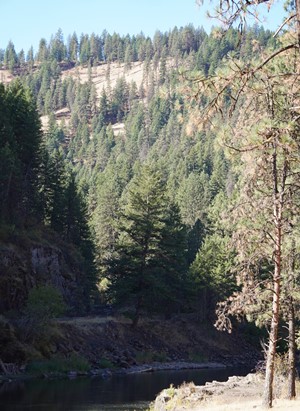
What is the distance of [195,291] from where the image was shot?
199 feet

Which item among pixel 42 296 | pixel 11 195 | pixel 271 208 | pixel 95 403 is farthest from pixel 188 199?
pixel 271 208

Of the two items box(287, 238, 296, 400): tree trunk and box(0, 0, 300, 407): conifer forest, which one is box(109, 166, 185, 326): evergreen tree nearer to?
box(0, 0, 300, 407): conifer forest

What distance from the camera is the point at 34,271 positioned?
49250 mm

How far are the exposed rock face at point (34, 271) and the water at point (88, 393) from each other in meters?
10.1

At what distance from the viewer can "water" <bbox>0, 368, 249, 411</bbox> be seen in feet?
88.7

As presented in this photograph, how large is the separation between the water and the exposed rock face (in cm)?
1011

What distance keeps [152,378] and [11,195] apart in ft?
68.1

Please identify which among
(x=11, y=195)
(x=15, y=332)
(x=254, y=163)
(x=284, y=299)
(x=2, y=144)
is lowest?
(x=15, y=332)

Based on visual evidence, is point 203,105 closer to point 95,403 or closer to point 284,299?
point 284,299

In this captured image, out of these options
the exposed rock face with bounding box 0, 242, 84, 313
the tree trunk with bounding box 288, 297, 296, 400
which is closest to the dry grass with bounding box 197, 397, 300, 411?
the tree trunk with bounding box 288, 297, 296, 400

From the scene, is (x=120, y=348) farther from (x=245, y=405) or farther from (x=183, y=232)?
(x=245, y=405)

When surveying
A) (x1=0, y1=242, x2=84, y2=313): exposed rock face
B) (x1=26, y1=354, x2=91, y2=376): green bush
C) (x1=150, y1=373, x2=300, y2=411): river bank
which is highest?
(x1=0, y1=242, x2=84, y2=313): exposed rock face

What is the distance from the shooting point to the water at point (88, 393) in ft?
88.7

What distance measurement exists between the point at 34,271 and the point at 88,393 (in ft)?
63.3
